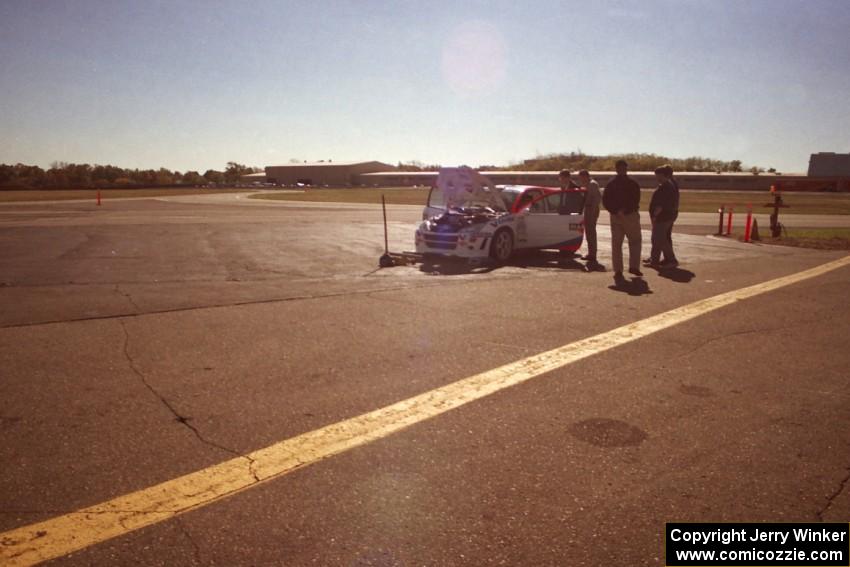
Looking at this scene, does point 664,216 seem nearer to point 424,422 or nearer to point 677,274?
A: point 677,274

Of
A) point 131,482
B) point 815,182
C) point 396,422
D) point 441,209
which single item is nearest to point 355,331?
point 396,422

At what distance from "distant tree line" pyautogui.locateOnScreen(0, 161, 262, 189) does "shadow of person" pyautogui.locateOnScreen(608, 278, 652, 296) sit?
2895 inches

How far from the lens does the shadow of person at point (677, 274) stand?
9783 mm

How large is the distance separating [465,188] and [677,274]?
451cm

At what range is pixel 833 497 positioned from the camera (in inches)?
112

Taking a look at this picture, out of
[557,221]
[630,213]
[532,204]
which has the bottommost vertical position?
[557,221]

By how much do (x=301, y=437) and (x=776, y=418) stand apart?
9.96ft

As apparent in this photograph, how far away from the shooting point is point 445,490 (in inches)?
113

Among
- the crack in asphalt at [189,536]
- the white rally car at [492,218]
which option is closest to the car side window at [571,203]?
the white rally car at [492,218]

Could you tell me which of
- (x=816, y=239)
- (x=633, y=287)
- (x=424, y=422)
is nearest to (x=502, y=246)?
(x=633, y=287)

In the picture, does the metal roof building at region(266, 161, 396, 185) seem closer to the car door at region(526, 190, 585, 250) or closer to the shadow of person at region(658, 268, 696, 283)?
the car door at region(526, 190, 585, 250)

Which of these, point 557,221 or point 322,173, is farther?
point 322,173

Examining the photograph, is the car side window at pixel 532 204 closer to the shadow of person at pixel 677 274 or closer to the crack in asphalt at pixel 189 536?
the shadow of person at pixel 677 274

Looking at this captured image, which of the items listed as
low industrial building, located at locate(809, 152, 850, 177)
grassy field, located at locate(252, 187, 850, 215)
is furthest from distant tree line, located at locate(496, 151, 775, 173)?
grassy field, located at locate(252, 187, 850, 215)
